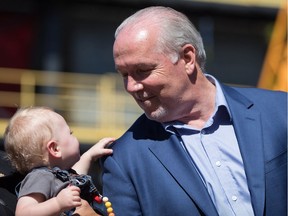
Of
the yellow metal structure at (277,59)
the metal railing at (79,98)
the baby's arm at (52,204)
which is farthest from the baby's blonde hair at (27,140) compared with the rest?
the metal railing at (79,98)

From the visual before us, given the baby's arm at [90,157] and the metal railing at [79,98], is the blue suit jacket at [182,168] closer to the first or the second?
the baby's arm at [90,157]

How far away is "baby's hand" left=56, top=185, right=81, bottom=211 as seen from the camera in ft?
11.9

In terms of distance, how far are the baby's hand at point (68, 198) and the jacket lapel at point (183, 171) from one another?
45cm

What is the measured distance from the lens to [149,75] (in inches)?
157

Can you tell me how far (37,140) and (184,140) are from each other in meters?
0.56

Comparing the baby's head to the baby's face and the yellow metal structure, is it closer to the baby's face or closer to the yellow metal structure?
the baby's face

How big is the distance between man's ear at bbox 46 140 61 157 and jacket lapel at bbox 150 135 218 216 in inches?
14.8

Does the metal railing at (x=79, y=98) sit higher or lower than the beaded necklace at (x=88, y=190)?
lower

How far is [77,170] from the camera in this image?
4.17m

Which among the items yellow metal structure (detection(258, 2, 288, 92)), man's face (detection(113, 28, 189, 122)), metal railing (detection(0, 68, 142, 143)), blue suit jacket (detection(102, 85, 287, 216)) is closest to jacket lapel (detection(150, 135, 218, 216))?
blue suit jacket (detection(102, 85, 287, 216))

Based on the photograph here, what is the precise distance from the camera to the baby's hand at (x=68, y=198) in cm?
362

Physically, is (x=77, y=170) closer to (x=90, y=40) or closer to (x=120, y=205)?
(x=120, y=205)

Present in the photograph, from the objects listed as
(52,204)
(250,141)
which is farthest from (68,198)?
(250,141)

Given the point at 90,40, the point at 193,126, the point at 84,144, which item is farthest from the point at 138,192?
the point at 90,40
